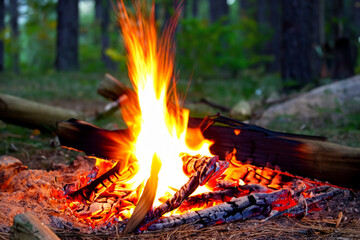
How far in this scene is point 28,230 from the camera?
1.88 meters

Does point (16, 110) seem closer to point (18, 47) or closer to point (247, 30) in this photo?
point (18, 47)

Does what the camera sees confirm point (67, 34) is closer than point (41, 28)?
Yes

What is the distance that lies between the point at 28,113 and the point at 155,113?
8.28 ft

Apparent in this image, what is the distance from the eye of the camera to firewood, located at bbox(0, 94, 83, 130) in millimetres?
4539

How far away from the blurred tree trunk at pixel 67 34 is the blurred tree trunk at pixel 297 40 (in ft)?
29.7

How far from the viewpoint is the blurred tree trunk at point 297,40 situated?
904 centimetres

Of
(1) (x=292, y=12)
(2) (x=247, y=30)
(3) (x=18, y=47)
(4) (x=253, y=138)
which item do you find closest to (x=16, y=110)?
(4) (x=253, y=138)


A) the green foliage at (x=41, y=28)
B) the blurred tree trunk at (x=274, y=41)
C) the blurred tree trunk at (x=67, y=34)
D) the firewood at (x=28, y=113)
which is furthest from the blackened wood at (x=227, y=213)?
the blurred tree trunk at (x=274, y=41)

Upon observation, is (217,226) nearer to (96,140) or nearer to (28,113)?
(96,140)

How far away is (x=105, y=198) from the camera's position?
9.03 feet

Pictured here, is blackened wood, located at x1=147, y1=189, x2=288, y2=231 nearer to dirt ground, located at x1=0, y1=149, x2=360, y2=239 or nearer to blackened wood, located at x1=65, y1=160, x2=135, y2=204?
dirt ground, located at x1=0, y1=149, x2=360, y2=239

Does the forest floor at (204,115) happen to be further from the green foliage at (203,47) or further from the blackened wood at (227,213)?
the green foliage at (203,47)

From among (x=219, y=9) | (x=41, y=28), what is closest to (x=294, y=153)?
(x=41, y=28)

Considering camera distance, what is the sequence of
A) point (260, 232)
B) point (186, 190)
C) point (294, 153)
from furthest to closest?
point (294, 153) < point (186, 190) < point (260, 232)
